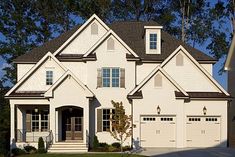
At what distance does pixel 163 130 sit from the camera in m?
31.8

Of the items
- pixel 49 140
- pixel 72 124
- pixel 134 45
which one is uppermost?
pixel 134 45

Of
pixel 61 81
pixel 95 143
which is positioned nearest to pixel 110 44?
pixel 61 81

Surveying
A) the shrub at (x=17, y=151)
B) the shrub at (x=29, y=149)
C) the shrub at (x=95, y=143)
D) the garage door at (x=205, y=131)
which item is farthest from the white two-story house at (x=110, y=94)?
the shrub at (x=17, y=151)

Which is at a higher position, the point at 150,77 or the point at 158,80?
the point at 150,77

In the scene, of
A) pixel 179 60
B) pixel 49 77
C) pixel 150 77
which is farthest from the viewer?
pixel 179 60

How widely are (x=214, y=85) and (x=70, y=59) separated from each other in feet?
35.0

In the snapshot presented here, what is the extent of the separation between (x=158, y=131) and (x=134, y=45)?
7.35 meters

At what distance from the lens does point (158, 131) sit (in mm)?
31844

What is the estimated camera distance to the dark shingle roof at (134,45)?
112ft

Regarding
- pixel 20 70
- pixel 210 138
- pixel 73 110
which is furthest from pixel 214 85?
pixel 20 70

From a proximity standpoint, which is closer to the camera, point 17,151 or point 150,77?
point 17,151

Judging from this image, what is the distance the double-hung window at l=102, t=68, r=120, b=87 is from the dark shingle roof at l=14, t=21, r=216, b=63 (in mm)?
2514

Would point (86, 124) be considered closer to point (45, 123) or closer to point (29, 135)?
point (45, 123)

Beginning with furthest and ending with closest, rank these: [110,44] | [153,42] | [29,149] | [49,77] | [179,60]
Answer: [153,42] < [179,60] < [49,77] < [110,44] < [29,149]
